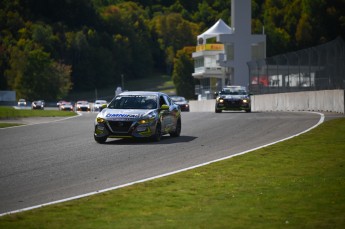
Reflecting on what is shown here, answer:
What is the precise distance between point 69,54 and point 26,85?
27.3 m

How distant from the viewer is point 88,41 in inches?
7052

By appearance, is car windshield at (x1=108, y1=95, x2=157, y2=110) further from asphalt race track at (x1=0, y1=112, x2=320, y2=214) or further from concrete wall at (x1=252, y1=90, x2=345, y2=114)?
concrete wall at (x1=252, y1=90, x2=345, y2=114)

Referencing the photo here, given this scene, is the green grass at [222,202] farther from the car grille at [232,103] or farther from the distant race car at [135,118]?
the car grille at [232,103]

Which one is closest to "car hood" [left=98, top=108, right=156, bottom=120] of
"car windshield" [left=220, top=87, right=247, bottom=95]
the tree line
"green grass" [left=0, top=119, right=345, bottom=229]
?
"green grass" [left=0, top=119, right=345, bottom=229]

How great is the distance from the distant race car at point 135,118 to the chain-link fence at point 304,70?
15.8m

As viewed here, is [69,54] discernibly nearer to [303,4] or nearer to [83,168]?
[303,4]

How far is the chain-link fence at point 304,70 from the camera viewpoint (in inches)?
1542

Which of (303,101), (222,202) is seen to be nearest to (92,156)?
(222,202)

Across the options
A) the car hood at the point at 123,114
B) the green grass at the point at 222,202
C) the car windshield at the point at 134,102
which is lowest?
the green grass at the point at 222,202

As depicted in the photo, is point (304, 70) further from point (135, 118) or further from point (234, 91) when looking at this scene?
point (135, 118)

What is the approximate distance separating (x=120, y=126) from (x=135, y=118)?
42cm

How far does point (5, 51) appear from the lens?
16988cm

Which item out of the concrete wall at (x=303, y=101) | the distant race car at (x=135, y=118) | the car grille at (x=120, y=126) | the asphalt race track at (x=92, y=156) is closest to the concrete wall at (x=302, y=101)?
the concrete wall at (x=303, y=101)

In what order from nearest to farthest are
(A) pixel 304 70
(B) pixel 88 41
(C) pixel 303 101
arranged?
(A) pixel 304 70, (C) pixel 303 101, (B) pixel 88 41
